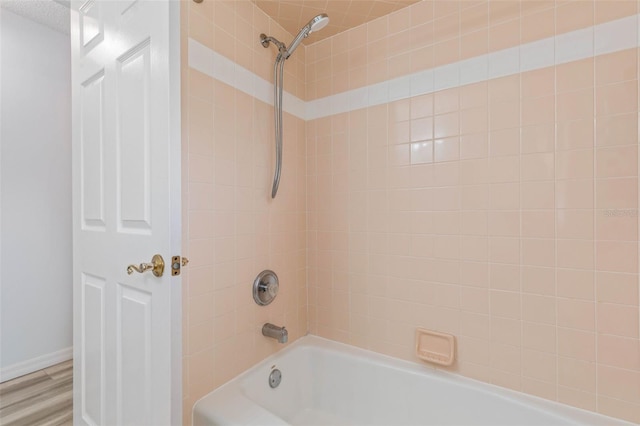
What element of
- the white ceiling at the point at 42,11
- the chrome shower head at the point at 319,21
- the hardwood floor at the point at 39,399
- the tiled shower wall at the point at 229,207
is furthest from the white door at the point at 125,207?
the white ceiling at the point at 42,11

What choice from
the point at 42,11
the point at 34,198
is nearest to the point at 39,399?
the point at 34,198

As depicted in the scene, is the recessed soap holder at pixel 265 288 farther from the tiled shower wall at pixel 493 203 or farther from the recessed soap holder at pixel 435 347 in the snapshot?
the recessed soap holder at pixel 435 347

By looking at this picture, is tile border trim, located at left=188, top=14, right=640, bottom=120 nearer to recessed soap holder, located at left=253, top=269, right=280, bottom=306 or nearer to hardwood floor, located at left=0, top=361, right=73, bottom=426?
recessed soap holder, located at left=253, top=269, right=280, bottom=306

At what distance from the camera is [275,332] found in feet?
4.76

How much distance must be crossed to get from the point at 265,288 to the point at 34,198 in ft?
6.47

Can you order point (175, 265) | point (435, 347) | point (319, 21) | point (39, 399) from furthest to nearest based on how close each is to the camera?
point (39, 399)
point (435, 347)
point (319, 21)
point (175, 265)

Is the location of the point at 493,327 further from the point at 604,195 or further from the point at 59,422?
the point at 59,422

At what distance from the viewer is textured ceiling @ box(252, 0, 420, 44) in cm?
146

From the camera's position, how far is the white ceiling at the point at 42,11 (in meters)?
1.99

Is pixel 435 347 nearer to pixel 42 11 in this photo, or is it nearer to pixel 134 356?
pixel 134 356

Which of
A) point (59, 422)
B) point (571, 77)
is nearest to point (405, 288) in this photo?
point (571, 77)

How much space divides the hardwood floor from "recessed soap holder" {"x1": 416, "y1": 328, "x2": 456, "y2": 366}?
188cm

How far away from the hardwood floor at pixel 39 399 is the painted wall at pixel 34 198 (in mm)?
134

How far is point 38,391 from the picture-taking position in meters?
1.90
